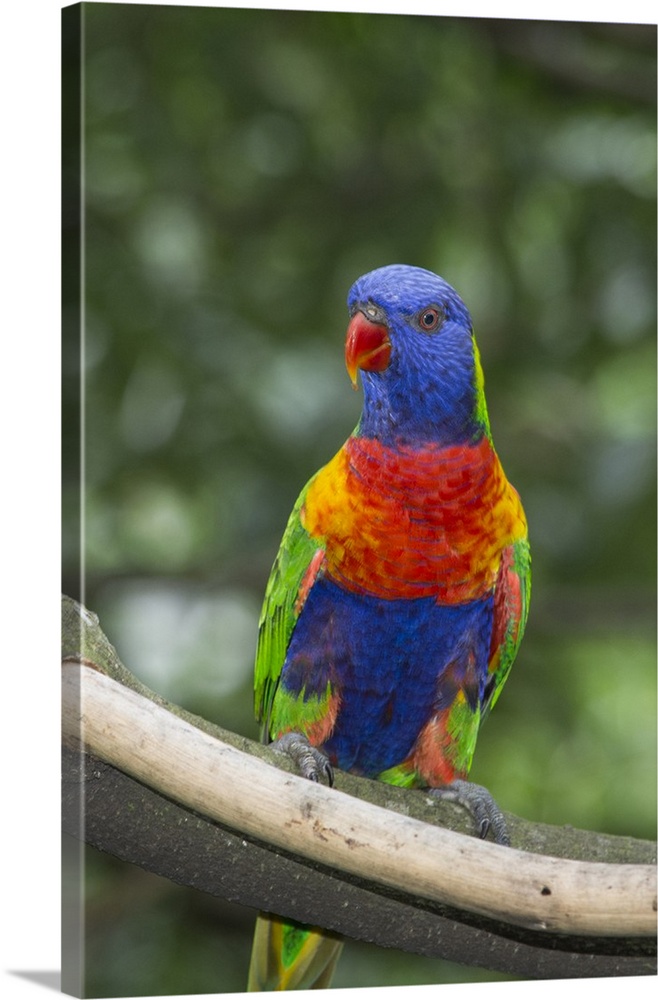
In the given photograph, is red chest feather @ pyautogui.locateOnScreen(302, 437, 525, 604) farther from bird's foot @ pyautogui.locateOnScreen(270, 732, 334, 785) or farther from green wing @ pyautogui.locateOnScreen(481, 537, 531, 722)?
bird's foot @ pyautogui.locateOnScreen(270, 732, 334, 785)

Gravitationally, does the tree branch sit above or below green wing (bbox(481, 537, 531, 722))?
below

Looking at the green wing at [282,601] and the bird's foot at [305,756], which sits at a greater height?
the green wing at [282,601]

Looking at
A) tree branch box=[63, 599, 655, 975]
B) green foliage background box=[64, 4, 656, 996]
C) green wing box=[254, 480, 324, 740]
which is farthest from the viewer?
green wing box=[254, 480, 324, 740]

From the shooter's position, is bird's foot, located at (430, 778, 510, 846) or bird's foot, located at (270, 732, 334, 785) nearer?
bird's foot, located at (270, 732, 334, 785)

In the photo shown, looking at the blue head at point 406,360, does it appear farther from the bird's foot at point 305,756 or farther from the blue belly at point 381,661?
the bird's foot at point 305,756

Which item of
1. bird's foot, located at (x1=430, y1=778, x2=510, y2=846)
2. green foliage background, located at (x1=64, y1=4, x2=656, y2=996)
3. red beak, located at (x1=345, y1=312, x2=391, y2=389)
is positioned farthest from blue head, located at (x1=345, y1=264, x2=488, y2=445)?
bird's foot, located at (x1=430, y1=778, x2=510, y2=846)

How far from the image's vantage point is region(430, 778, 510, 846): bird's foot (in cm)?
328

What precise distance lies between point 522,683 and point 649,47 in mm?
1815

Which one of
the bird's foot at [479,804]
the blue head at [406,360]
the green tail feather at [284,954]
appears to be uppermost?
the blue head at [406,360]

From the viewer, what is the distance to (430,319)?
10.5 feet

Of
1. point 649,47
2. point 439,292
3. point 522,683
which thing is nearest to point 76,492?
point 439,292

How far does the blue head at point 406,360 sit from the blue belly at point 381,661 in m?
0.42

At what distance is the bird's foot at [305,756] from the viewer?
10.3 feet

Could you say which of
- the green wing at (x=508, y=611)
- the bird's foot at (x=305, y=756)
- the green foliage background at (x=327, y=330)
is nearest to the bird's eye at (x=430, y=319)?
the green foliage background at (x=327, y=330)
